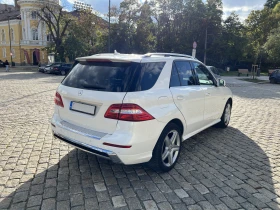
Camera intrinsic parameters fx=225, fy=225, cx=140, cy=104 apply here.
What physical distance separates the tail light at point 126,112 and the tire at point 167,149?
0.61 metres

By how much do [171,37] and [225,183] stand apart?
36.5 meters

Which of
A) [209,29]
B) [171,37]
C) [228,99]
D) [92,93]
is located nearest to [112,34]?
[171,37]

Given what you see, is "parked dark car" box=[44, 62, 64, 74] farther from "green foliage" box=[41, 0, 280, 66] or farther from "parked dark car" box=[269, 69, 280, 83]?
"parked dark car" box=[269, 69, 280, 83]

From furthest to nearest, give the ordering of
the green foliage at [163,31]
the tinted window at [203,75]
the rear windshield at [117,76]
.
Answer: the green foliage at [163,31] < the tinted window at [203,75] < the rear windshield at [117,76]

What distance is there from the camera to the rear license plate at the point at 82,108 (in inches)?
123

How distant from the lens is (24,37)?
45.1 metres

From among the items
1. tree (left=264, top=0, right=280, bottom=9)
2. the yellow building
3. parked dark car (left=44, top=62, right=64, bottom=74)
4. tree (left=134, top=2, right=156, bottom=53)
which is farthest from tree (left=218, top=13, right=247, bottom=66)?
the yellow building

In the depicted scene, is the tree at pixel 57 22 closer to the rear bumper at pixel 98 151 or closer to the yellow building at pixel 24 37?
the yellow building at pixel 24 37

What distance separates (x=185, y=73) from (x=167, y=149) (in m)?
1.42

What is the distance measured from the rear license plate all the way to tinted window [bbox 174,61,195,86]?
5.37 feet

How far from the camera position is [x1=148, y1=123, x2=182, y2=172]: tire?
3338 millimetres

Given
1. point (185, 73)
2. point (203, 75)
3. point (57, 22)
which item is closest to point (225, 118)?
point (203, 75)

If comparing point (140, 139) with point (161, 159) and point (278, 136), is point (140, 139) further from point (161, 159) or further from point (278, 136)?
point (278, 136)


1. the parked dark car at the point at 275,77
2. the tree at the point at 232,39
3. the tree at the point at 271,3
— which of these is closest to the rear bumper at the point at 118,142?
the parked dark car at the point at 275,77
